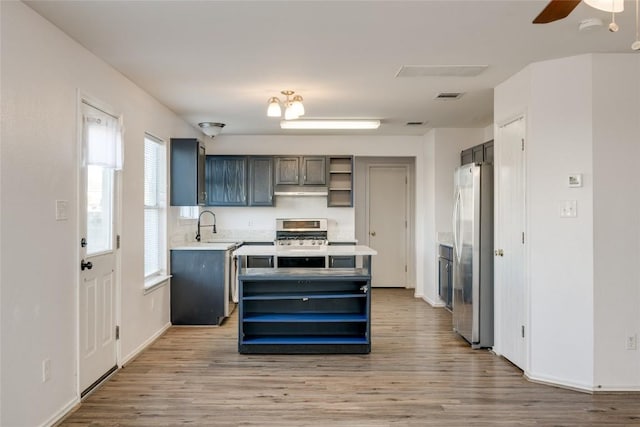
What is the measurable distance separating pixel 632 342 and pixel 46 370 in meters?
4.03

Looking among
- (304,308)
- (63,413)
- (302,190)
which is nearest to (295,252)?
(304,308)

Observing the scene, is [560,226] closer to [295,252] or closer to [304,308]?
[295,252]

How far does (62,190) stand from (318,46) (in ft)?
6.48

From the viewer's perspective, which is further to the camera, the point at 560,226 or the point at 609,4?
the point at 560,226

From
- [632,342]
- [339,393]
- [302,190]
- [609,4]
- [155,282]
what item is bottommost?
[339,393]

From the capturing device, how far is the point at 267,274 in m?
4.39

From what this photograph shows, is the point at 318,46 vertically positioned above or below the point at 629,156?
above

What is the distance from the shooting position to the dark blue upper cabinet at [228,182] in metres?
6.84

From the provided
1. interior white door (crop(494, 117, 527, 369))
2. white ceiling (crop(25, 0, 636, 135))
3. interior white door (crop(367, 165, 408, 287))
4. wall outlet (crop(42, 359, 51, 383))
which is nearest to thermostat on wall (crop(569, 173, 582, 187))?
interior white door (crop(494, 117, 527, 369))

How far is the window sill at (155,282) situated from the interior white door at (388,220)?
12.6 ft

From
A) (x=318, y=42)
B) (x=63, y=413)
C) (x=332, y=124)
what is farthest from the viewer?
(x=332, y=124)

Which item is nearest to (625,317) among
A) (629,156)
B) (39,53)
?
(629,156)

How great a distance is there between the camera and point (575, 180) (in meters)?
3.50

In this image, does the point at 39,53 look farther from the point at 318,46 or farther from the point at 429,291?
the point at 429,291
